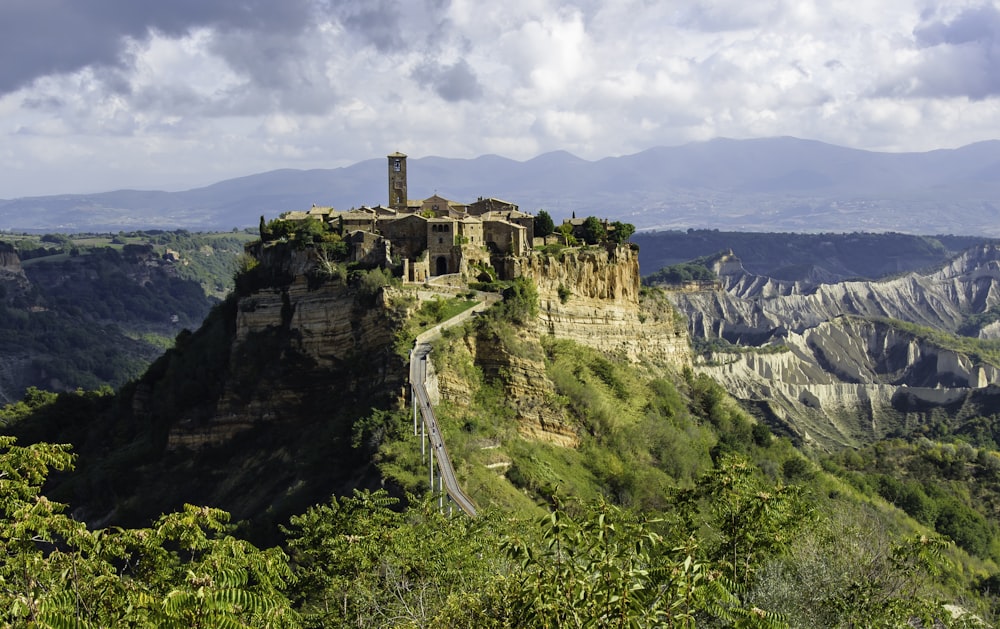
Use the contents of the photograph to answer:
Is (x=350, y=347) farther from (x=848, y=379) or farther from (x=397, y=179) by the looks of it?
(x=848, y=379)

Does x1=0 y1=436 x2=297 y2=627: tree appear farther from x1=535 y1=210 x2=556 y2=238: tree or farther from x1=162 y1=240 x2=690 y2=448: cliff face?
x1=535 y1=210 x2=556 y2=238: tree

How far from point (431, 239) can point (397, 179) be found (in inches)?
549

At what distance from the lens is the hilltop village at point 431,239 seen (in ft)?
154

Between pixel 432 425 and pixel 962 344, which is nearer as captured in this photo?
pixel 432 425

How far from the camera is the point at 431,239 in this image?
48.2m

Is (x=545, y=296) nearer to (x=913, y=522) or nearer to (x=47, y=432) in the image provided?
(x=913, y=522)

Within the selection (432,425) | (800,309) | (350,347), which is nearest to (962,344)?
(800,309)

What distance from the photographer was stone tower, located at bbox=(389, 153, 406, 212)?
60.1 m

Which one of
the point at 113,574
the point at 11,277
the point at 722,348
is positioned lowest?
the point at 722,348

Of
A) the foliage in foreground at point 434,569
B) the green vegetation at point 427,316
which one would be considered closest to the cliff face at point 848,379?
the green vegetation at point 427,316

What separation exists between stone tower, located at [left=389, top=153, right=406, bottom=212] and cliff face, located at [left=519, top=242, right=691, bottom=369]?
12.7m

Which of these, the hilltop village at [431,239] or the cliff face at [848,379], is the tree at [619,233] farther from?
the cliff face at [848,379]

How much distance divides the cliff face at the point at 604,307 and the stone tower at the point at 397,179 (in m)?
12.7

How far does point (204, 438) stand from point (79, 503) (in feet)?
25.5
